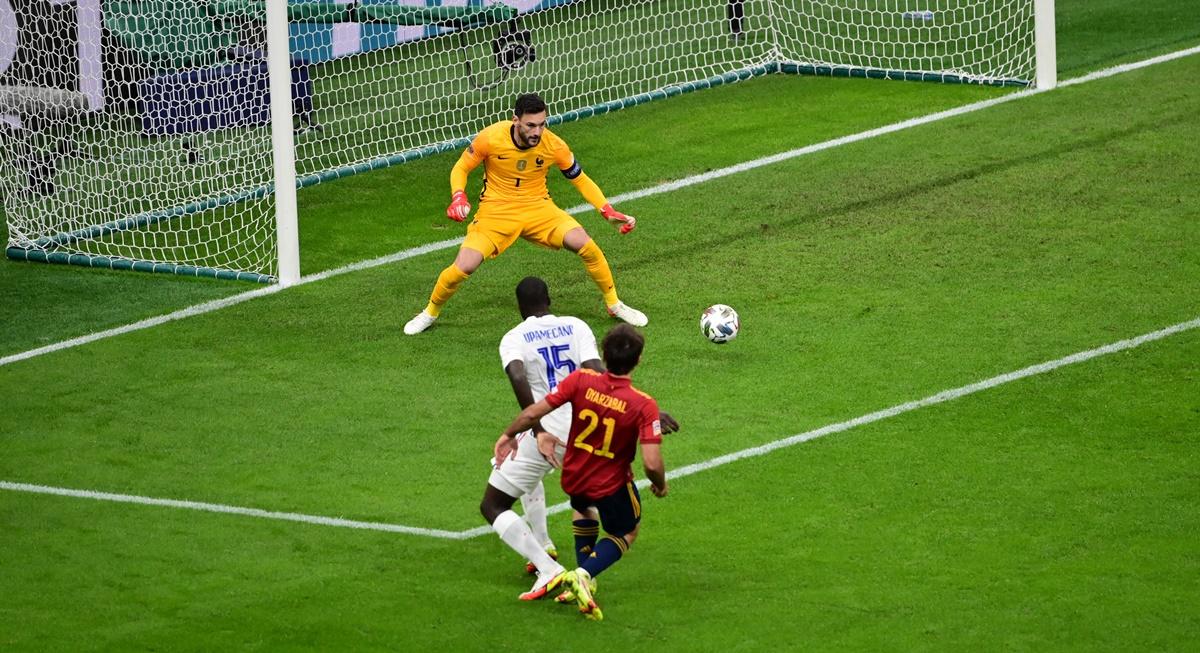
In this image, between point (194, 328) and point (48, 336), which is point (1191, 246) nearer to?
point (194, 328)

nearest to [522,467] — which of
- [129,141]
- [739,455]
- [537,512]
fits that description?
[537,512]

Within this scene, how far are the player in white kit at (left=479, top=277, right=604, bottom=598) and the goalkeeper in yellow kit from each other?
4.06 meters

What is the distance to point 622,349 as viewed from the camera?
8.88 metres

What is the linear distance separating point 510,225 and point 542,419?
4.62 metres

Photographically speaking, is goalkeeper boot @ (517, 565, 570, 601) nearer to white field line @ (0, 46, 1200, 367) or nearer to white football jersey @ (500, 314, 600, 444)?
white football jersey @ (500, 314, 600, 444)

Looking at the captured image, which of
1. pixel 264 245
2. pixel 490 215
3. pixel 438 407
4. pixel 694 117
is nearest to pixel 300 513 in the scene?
pixel 438 407

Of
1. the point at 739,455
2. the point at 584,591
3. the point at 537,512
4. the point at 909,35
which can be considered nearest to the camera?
the point at 584,591

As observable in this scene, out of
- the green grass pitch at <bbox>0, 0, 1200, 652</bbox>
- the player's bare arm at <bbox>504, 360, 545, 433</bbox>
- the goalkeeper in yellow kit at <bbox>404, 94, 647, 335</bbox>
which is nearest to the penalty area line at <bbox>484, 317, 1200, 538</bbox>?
the green grass pitch at <bbox>0, 0, 1200, 652</bbox>

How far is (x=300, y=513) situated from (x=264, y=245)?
617 cm

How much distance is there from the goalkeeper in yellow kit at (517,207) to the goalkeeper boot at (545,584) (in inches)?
187

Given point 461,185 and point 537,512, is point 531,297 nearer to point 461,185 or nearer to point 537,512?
point 537,512

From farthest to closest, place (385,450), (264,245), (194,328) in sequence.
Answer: (264,245) → (194,328) → (385,450)

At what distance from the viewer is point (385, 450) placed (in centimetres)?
1196

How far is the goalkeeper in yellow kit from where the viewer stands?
45.7 feet
